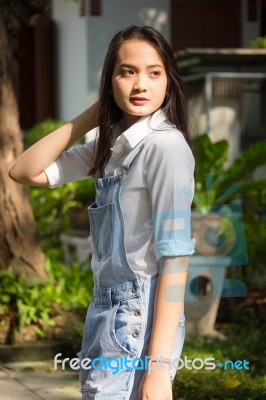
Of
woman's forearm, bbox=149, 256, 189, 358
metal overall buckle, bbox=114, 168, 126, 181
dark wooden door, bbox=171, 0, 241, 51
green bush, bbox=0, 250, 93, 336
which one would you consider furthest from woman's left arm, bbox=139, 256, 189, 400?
dark wooden door, bbox=171, 0, 241, 51

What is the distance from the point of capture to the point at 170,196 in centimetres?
234

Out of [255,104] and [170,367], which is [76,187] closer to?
[255,104]

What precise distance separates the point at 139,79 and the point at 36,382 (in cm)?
322

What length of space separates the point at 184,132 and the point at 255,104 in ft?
29.1

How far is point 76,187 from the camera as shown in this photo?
953 cm

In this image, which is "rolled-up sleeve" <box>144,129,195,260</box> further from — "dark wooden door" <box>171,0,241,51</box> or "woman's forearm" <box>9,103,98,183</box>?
"dark wooden door" <box>171,0,241,51</box>

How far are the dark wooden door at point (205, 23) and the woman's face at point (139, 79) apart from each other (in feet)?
45.1

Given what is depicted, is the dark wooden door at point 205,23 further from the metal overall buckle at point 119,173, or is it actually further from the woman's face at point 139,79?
the metal overall buckle at point 119,173

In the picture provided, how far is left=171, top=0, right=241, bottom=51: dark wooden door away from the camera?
16156 mm

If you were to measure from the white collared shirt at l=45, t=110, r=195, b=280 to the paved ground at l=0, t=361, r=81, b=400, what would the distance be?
2.72 m

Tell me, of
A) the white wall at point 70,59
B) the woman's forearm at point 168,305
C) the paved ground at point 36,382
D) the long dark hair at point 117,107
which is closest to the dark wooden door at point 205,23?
the white wall at point 70,59

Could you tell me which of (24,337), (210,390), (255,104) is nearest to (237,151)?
(255,104)

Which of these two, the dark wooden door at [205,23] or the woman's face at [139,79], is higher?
the dark wooden door at [205,23]

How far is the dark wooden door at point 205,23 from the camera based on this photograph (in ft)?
53.0
